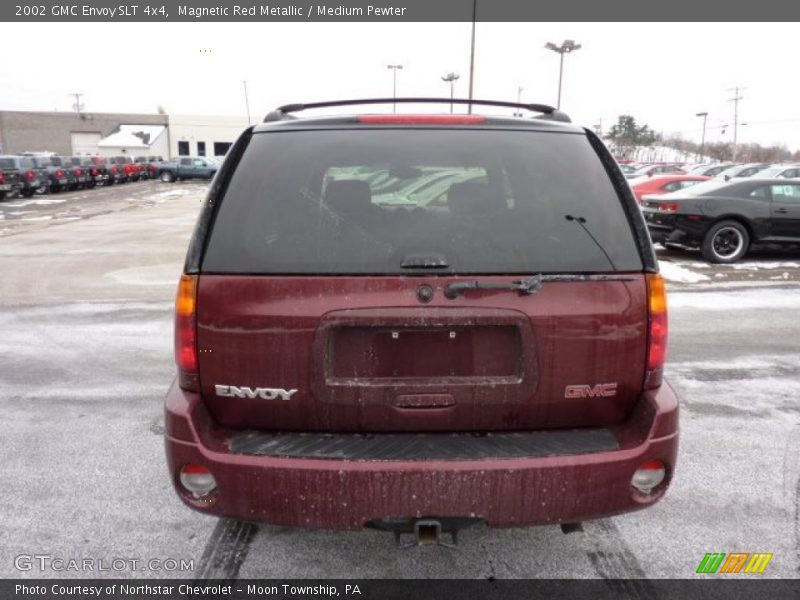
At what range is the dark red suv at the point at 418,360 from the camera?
2121 mm

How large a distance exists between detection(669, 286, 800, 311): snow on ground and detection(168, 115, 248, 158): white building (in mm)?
71533

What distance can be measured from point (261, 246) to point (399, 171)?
0.66 metres

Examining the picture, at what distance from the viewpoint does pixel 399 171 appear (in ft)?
8.29

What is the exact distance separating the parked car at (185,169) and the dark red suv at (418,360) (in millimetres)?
44295

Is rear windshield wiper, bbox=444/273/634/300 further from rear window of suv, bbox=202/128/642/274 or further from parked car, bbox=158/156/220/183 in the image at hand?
parked car, bbox=158/156/220/183

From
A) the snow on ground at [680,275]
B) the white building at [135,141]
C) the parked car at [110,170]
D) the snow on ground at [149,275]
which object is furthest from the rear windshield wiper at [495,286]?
the white building at [135,141]

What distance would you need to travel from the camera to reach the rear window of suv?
Result: 2.22 m

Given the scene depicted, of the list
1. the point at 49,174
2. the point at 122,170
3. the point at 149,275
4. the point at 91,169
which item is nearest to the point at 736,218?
the point at 149,275

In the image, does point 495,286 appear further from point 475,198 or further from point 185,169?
point 185,169

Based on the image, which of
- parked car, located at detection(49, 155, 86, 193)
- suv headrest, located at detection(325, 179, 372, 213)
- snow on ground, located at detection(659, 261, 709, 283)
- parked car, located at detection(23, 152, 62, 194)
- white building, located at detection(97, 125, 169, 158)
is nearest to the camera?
suv headrest, located at detection(325, 179, 372, 213)

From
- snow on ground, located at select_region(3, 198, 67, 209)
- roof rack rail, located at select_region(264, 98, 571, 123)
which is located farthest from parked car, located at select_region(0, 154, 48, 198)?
roof rack rail, located at select_region(264, 98, 571, 123)

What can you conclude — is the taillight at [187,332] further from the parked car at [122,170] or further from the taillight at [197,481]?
the parked car at [122,170]

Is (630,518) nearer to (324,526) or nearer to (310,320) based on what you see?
(324,526)

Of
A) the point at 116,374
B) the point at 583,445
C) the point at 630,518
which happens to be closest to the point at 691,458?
the point at 630,518
